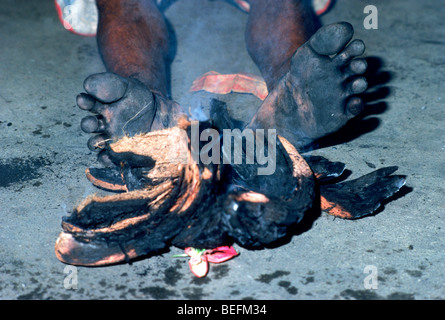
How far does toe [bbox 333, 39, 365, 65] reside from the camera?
1.79 meters

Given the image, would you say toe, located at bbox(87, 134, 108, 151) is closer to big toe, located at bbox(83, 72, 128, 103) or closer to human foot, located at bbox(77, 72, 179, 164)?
human foot, located at bbox(77, 72, 179, 164)

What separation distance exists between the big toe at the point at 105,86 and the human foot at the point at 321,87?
0.75 meters

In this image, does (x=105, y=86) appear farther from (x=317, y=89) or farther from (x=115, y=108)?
(x=317, y=89)

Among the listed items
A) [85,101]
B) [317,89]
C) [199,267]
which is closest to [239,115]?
[317,89]

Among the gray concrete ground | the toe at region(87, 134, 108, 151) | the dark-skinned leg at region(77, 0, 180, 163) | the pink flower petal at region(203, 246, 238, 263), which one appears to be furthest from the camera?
the toe at region(87, 134, 108, 151)

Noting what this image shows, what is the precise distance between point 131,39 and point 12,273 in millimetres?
1566

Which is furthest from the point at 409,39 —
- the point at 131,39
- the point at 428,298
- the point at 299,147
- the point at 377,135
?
the point at 428,298

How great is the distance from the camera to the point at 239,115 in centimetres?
268

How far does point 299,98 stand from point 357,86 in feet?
0.95

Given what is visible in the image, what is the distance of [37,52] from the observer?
3.35 m

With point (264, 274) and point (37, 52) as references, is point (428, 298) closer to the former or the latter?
point (264, 274)

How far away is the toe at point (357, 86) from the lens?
1818mm

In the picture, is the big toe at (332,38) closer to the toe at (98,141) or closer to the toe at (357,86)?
the toe at (357,86)

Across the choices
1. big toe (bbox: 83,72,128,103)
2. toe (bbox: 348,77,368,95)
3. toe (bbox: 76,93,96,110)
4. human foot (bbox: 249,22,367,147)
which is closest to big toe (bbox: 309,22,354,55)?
human foot (bbox: 249,22,367,147)
